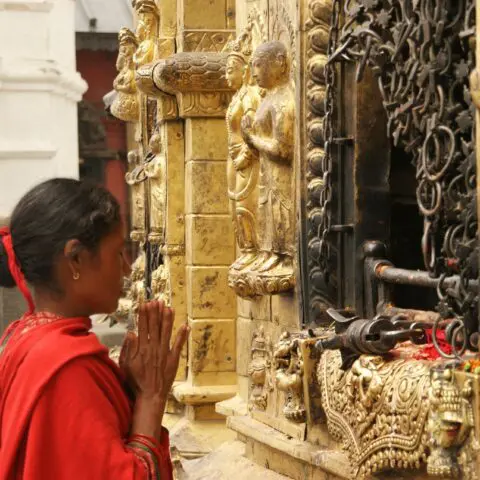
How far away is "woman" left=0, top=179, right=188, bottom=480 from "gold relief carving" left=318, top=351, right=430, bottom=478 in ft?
4.04

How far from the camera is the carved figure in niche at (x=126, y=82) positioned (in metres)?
10.1

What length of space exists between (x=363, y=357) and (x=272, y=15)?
1883 millimetres

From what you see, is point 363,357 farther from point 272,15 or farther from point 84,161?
point 84,161

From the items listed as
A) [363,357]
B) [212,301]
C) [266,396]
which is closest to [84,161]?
[212,301]

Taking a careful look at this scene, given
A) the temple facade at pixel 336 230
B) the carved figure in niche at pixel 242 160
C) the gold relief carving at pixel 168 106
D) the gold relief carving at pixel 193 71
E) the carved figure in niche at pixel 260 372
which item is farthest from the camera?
the gold relief carving at pixel 168 106

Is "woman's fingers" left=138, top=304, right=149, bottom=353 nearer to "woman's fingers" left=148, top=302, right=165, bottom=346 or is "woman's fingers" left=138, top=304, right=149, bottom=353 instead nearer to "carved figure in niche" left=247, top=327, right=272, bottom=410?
"woman's fingers" left=148, top=302, right=165, bottom=346

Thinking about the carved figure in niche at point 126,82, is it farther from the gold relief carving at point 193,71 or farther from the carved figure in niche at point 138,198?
the gold relief carving at point 193,71

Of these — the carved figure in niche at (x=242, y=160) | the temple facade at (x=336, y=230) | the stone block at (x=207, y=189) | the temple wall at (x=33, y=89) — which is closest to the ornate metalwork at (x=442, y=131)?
the temple facade at (x=336, y=230)

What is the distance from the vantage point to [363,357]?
5352 mm

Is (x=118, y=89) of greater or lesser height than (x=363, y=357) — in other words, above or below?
above

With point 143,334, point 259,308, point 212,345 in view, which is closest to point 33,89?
point 212,345

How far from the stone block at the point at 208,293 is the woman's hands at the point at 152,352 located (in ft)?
15.5

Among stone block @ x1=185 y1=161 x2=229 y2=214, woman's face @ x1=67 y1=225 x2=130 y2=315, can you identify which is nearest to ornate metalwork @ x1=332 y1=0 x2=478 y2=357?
woman's face @ x1=67 y1=225 x2=130 y2=315

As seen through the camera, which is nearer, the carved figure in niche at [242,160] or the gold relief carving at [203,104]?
the carved figure in niche at [242,160]
